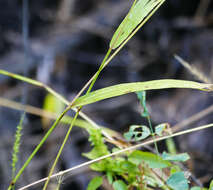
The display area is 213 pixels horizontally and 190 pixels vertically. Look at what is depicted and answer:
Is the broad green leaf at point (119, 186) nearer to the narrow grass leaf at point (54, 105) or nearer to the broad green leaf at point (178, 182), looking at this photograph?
the broad green leaf at point (178, 182)

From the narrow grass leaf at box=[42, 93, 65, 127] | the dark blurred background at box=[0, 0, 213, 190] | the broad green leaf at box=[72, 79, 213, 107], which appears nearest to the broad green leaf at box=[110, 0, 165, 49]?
the broad green leaf at box=[72, 79, 213, 107]

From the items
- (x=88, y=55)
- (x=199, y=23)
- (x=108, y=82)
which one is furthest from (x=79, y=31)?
(x=199, y=23)

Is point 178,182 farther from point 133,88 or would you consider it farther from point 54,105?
point 54,105

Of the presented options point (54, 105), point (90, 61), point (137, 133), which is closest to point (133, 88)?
point (137, 133)

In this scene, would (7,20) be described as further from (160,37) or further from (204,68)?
(204,68)

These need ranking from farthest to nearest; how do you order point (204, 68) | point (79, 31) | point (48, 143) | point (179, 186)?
point (79, 31) → point (48, 143) → point (204, 68) → point (179, 186)
